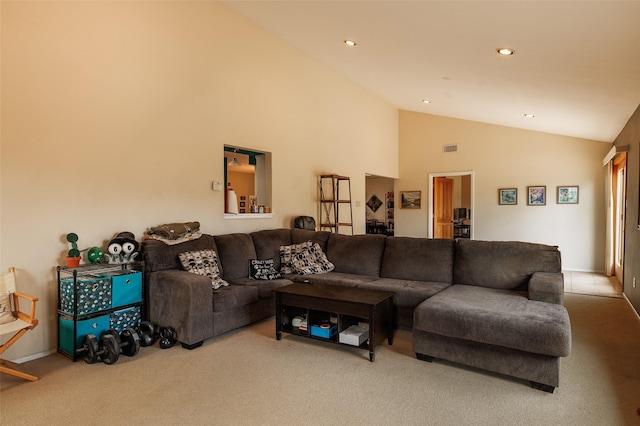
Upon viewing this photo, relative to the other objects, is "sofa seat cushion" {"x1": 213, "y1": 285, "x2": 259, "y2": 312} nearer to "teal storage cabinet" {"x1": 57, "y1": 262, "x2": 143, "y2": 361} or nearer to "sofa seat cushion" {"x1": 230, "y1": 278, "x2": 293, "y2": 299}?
"sofa seat cushion" {"x1": 230, "y1": 278, "x2": 293, "y2": 299}

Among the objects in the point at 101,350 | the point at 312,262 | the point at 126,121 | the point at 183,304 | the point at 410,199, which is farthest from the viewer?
the point at 410,199

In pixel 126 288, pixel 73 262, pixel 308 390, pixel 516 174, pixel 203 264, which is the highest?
pixel 516 174

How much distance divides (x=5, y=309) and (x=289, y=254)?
2.69 m

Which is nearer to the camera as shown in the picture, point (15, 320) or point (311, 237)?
point (15, 320)

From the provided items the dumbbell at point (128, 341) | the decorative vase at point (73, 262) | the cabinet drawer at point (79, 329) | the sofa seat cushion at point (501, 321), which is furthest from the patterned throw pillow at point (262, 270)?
the sofa seat cushion at point (501, 321)

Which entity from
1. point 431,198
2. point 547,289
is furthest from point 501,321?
point 431,198

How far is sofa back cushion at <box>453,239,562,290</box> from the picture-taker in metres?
3.60

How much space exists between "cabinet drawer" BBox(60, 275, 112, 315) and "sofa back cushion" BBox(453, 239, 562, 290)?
3269 mm

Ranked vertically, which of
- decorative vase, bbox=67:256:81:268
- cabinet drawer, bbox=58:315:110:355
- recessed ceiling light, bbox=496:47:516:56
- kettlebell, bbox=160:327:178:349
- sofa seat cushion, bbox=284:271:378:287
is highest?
recessed ceiling light, bbox=496:47:516:56

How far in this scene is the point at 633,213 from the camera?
4.50 metres

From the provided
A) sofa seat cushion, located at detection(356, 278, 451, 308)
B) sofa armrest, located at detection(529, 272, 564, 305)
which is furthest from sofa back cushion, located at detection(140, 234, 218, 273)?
sofa armrest, located at detection(529, 272, 564, 305)

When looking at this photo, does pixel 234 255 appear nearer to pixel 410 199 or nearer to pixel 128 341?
pixel 128 341

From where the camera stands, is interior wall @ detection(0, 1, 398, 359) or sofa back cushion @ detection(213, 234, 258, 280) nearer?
interior wall @ detection(0, 1, 398, 359)

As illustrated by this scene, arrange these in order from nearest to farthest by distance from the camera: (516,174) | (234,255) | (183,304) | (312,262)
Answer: (183,304), (234,255), (312,262), (516,174)
